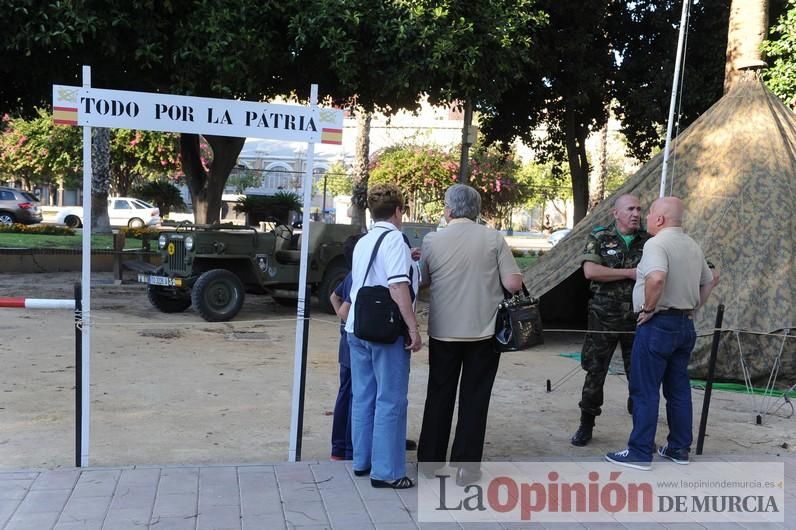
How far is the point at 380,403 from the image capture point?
15.5 ft

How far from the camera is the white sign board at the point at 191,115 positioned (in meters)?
4.74

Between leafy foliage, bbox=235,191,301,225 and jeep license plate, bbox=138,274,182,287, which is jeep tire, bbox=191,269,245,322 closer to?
jeep license plate, bbox=138,274,182,287

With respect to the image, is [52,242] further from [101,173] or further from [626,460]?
[626,460]

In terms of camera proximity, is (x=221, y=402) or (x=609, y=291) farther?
(x=221, y=402)

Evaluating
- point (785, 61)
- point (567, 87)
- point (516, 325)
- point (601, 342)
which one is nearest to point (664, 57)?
point (567, 87)

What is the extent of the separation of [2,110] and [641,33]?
38.4ft

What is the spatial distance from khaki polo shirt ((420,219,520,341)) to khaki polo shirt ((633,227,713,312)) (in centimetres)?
99

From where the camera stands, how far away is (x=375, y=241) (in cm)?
466

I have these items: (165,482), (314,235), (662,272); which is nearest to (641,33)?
(314,235)

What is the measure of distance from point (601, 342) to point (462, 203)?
180 cm

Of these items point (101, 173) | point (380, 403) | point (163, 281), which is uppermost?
point (101, 173)

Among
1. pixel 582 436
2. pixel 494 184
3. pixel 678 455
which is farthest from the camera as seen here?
pixel 494 184

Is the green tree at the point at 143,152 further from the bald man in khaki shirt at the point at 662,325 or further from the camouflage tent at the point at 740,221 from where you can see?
the bald man in khaki shirt at the point at 662,325

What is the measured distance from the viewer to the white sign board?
4.74m
